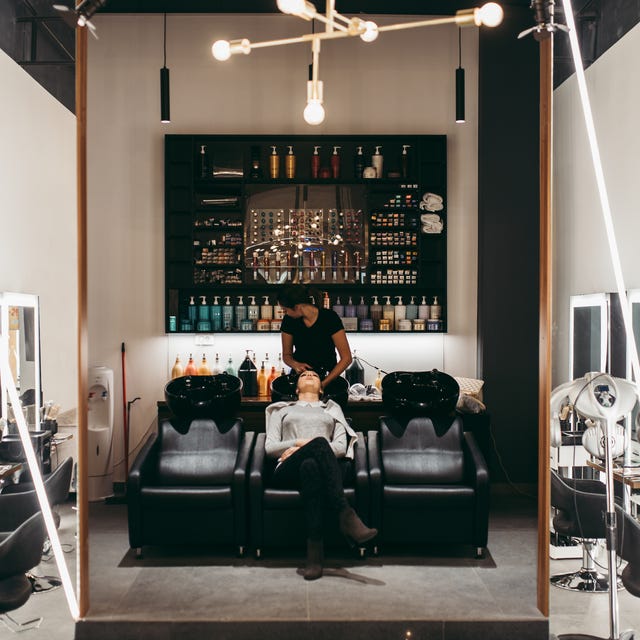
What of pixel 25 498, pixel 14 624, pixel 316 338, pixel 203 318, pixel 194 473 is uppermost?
pixel 203 318

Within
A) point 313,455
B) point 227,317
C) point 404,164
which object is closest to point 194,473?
point 313,455

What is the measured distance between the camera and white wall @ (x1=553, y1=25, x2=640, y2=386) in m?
3.67

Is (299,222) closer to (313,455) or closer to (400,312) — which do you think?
(400,312)

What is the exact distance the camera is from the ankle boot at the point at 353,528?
13.6 ft

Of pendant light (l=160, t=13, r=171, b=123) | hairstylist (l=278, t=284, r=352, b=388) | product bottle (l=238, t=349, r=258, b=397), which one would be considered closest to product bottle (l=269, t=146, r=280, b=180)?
pendant light (l=160, t=13, r=171, b=123)

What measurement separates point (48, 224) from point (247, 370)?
2.65m

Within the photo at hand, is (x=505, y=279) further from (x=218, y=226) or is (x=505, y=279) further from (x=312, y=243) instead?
(x=218, y=226)

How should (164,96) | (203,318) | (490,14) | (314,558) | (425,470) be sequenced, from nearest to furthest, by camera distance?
(490,14) < (314,558) < (425,470) < (164,96) < (203,318)

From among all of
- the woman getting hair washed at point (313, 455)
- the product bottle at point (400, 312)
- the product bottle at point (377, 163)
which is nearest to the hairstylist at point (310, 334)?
the woman getting hair washed at point (313, 455)

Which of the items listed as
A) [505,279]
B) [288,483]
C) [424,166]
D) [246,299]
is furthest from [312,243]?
[288,483]

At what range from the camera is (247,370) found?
596cm

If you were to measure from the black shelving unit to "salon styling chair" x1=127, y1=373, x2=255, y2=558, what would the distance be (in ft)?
4.62

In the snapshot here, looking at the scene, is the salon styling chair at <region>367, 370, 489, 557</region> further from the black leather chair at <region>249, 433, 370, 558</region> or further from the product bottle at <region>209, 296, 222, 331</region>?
the product bottle at <region>209, 296, 222, 331</region>

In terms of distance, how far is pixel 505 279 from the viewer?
6008mm
